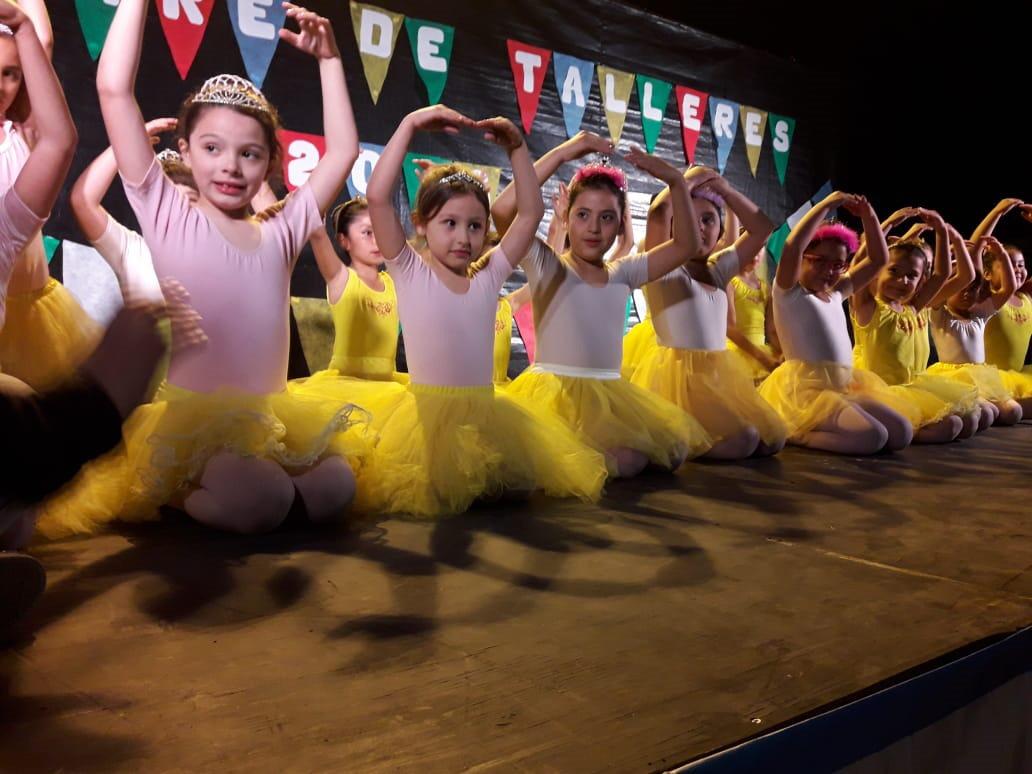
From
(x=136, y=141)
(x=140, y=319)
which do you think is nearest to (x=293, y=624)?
(x=140, y=319)

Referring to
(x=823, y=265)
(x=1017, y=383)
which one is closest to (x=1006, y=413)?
(x=1017, y=383)

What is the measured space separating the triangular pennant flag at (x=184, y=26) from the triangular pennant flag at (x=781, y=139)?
3865mm

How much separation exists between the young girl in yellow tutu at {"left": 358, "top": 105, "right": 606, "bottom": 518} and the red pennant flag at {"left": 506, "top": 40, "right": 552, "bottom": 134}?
2.08 meters

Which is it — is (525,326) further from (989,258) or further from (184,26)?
(989,258)

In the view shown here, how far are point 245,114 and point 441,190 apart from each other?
24.9 inches

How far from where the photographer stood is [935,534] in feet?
7.72

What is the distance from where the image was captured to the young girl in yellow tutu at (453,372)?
8.25ft

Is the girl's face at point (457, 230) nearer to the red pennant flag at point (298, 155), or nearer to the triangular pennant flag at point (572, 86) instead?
the red pennant flag at point (298, 155)

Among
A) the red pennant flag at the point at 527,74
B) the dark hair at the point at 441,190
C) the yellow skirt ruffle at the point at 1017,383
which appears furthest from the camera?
the yellow skirt ruffle at the point at 1017,383

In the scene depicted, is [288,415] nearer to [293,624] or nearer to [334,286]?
[293,624]

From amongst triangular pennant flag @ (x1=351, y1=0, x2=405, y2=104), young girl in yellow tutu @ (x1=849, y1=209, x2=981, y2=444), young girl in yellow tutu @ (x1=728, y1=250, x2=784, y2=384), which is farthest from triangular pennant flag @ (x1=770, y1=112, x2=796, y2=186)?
triangular pennant flag @ (x1=351, y1=0, x2=405, y2=104)

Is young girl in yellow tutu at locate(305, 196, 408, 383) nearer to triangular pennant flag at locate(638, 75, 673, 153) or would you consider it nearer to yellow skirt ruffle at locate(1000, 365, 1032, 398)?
triangular pennant flag at locate(638, 75, 673, 153)

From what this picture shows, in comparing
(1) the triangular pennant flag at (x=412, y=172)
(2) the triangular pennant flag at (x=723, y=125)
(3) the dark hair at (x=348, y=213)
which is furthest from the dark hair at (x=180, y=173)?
(2) the triangular pennant flag at (x=723, y=125)

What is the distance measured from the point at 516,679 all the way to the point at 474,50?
12.7 feet
